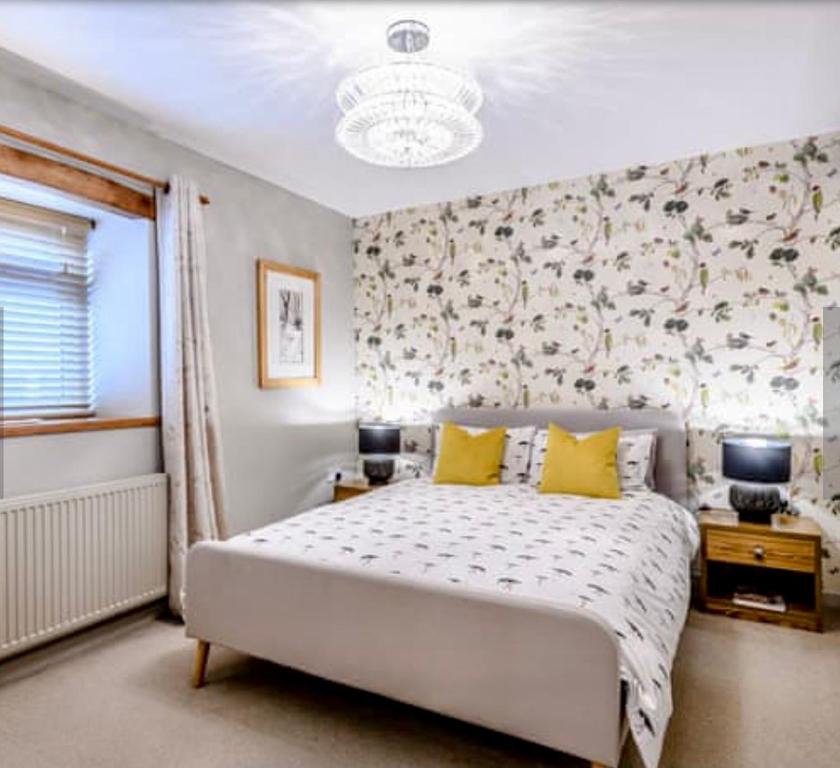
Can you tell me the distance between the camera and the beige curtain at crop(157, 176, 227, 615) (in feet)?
9.55

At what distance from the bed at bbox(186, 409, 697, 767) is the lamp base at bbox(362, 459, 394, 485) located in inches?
46.6

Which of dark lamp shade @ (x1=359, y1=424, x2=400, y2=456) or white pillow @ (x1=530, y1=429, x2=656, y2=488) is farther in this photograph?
dark lamp shade @ (x1=359, y1=424, x2=400, y2=456)

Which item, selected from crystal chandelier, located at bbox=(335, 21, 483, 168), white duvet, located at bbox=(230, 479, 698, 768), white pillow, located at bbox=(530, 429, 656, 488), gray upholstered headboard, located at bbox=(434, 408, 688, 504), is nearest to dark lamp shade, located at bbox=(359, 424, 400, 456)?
gray upholstered headboard, located at bbox=(434, 408, 688, 504)

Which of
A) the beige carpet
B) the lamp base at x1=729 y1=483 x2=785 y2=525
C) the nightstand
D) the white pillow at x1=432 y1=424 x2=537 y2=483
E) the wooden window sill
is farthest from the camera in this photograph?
the nightstand

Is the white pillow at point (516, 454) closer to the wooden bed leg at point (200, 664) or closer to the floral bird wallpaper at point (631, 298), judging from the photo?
the floral bird wallpaper at point (631, 298)

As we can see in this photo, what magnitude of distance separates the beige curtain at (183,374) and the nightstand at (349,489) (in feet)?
3.59

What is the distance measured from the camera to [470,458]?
3518mm

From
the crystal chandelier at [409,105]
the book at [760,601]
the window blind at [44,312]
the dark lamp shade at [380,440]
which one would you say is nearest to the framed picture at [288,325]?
the dark lamp shade at [380,440]

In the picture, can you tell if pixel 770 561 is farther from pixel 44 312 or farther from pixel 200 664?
pixel 44 312

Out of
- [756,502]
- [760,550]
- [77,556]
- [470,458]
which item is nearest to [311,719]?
[77,556]

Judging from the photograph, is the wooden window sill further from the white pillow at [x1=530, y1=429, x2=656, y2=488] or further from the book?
the book

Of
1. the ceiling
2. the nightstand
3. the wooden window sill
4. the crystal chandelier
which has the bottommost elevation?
the nightstand

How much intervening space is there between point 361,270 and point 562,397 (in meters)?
1.89

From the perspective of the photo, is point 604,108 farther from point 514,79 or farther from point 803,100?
point 803,100
